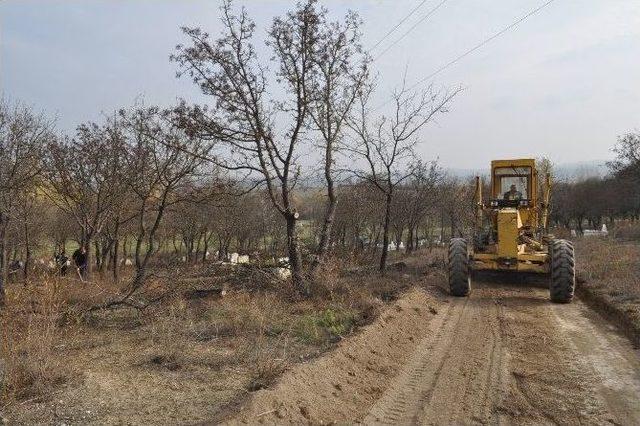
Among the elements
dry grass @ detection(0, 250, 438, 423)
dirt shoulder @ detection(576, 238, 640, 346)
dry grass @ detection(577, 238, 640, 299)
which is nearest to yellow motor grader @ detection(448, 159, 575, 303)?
dirt shoulder @ detection(576, 238, 640, 346)

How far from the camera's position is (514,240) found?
1257cm

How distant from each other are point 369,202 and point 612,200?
35.9 metres

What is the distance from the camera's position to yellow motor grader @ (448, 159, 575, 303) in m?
12.0

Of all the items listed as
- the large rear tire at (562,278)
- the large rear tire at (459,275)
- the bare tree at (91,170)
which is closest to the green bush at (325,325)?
the large rear tire at (459,275)

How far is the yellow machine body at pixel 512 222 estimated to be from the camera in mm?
12625

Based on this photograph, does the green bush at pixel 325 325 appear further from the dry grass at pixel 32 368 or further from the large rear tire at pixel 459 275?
the large rear tire at pixel 459 275

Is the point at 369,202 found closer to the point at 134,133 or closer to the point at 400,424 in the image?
the point at 134,133

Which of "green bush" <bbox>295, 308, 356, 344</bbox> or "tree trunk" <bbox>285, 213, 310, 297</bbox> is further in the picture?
"tree trunk" <bbox>285, 213, 310, 297</bbox>

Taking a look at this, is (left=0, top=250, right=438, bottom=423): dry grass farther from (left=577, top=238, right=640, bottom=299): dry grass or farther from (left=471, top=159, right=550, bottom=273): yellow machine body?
(left=577, top=238, right=640, bottom=299): dry grass

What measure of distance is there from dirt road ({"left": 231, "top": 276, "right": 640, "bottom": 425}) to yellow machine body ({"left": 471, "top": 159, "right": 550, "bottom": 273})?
278 centimetres

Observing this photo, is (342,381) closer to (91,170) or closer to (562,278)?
(562,278)

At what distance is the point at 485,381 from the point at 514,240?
6580mm

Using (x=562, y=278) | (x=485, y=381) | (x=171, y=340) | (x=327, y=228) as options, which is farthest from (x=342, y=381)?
(x=562, y=278)

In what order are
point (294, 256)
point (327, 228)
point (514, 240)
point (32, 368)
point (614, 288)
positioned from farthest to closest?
point (327, 228) → point (514, 240) → point (614, 288) → point (294, 256) → point (32, 368)
